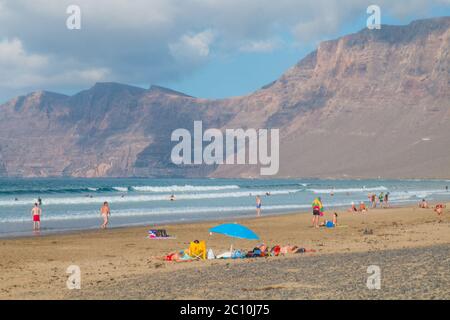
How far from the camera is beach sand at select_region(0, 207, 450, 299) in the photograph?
36.7 ft

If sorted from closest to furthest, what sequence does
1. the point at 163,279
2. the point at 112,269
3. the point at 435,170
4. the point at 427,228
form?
1. the point at 163,279
2. the point at 112,269
3. the point at 427,228
4. the point at 435,170

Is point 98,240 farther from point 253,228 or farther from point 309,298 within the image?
point 309,298

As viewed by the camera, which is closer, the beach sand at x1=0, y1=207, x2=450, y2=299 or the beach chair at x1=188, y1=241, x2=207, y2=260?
the beach sand at x1=0, y1=207, x2=450, y2=299

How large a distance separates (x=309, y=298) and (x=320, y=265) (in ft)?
14.1

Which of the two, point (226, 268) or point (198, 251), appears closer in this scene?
point (226, 268)

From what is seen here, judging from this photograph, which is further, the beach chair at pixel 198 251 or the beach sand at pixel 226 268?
the beach chair at pixel 198 251

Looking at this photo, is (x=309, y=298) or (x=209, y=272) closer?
(x=309, y=298)

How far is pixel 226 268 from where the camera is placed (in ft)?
49.8

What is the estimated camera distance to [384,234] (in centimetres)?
2580

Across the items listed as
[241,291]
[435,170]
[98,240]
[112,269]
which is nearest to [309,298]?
[241,291]

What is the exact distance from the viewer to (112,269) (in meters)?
16.5

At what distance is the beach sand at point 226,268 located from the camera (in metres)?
11.2

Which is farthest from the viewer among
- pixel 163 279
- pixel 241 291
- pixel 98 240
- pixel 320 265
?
pixel 98 240
